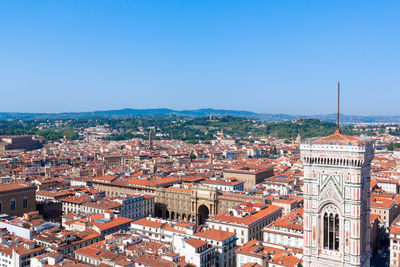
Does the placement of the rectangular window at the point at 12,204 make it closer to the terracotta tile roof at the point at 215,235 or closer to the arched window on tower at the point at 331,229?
the terracotta tile roof at the point at 215,235

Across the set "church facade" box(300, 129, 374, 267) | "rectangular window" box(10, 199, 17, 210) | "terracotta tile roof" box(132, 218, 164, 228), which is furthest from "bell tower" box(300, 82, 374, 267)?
"rectangular window" box(10, 199, 17, 210)

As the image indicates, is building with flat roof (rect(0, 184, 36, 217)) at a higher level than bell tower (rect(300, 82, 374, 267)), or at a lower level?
lower

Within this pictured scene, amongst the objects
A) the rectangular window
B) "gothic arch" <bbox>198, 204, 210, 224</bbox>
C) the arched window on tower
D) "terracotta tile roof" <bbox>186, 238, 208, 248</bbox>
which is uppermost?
the arched window on tower

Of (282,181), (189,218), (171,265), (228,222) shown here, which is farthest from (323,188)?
(282,181)

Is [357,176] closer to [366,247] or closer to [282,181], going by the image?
[366,247]

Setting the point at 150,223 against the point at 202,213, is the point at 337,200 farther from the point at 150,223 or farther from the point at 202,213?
the point at 202,213

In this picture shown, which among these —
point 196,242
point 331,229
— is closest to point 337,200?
point 331,229

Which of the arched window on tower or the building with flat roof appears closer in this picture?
the arched window on tower

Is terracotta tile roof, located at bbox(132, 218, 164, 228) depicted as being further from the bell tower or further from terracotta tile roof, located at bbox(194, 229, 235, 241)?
the bell tower
